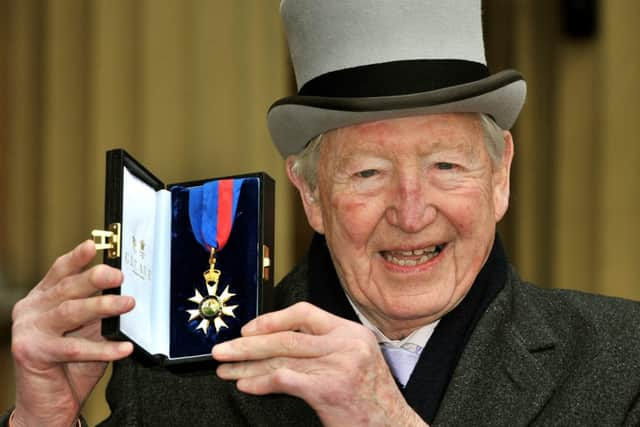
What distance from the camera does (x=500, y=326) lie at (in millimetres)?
1825

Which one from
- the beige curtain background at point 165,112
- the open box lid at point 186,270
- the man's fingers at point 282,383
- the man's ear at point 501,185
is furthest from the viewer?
the beige curtain background at point 165,112

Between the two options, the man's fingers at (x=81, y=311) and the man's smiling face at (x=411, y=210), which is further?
the man's smiling face at (x=411, y=210)

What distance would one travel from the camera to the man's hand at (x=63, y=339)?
152 cm

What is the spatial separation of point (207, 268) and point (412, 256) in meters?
0.34

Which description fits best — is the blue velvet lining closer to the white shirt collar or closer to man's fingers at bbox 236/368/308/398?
man's fingers at bbox 236/368/308/398

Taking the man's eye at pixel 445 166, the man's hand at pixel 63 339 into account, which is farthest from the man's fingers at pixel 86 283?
the man's eye at pixel 445 166

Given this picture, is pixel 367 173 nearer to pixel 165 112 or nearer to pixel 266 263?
pixel 266 263

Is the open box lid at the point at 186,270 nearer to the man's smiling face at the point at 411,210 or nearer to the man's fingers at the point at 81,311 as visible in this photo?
the man's fingers at the point at 81,311

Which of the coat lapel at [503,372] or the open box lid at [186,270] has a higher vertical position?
the open box lid at [186,270]

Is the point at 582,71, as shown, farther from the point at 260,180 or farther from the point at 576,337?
the point at 260,180

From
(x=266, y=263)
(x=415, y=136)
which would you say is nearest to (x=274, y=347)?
(x=266, y=263)

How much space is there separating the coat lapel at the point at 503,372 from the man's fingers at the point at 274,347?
0.34m

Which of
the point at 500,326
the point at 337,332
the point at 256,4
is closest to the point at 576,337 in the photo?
the point at 500,326

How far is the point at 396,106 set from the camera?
5.48 ft
